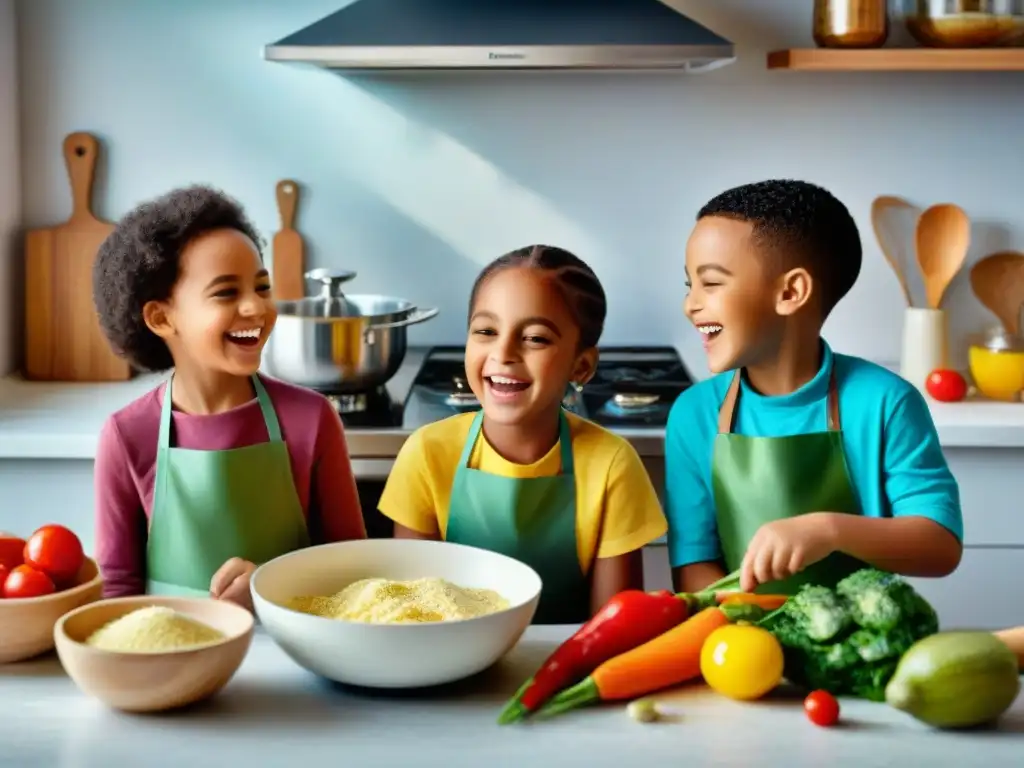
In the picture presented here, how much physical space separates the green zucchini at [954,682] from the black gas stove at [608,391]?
111 cm

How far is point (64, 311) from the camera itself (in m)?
2.69

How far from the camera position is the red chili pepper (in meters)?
1.10

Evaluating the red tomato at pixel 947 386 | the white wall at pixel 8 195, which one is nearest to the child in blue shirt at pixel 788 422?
the red tomato at pixel 947 386

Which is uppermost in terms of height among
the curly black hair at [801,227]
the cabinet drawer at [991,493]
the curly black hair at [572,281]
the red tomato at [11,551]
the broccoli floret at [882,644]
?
the curly black hair at [801,227]

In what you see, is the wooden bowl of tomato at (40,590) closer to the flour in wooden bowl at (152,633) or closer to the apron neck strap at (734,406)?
the flour in wooden bowl at (152,633)

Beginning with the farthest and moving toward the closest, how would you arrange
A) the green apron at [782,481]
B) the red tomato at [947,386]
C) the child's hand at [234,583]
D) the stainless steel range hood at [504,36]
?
the red tomato at [947,386], the stainless steel range hood at [504,36], the green apron at [782,481], the child's hand at [234,583]

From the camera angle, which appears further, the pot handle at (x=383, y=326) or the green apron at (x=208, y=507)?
the pot handle at (x=383, y=326)

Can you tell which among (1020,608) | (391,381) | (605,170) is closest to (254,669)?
(391,381)

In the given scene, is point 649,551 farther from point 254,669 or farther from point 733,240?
point 254,669

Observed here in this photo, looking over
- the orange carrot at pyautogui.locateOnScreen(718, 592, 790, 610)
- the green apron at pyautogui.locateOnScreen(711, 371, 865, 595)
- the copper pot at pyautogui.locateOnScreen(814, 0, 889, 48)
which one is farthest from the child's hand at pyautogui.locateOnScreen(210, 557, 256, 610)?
the copper pot at pyautogui.locateOnScreen(814, 0, 889, 48)

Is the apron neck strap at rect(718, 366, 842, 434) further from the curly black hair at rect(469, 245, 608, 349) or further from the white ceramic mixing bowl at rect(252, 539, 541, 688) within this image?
the white ceramic mixing bowl at rect(252, 539, 541, 688)

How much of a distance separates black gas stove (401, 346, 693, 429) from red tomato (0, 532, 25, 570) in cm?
93

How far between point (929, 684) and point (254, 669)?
1.92ft

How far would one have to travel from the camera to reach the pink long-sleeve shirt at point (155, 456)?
59.5 inches
